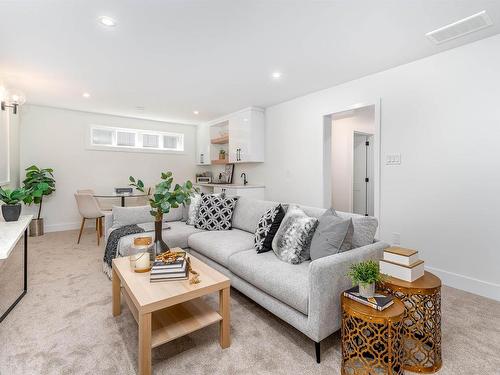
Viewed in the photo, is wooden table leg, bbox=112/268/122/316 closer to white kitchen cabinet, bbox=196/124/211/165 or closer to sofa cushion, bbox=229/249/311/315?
sofa cushion, bbox=229/249/311/315

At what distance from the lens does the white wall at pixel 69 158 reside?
4.85 m

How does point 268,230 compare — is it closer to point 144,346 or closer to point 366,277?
point 366,277

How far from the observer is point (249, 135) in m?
4.83

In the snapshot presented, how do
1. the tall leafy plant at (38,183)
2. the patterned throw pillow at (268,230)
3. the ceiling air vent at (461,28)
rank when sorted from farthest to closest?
the tall leafy plant at (38,183) < the patterned throw pillow at (268,230) < the ceiling air vent at (461,28)

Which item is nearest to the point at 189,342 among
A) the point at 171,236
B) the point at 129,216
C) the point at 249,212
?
the point at 171,236

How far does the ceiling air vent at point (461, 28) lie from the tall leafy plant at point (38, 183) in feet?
18.5

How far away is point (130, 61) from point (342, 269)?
9.58 feet

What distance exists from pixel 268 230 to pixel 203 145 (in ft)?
14.7

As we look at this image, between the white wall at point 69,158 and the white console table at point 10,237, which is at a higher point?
the white wall at point 69,158

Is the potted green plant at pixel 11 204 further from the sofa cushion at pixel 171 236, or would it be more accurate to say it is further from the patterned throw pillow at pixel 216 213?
the patterned throw pillow at pixel 216 213

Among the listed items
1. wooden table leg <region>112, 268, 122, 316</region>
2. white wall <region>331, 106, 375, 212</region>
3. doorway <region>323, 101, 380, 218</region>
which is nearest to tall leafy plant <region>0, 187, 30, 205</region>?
wooden table leg <region>112, 268, 122, 316</region>

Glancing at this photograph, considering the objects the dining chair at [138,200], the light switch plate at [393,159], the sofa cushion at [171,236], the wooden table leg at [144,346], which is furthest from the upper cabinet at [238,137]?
the wooden table leg at [144,346]

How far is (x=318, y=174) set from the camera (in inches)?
156

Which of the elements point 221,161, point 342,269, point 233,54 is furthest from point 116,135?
point 342,269
